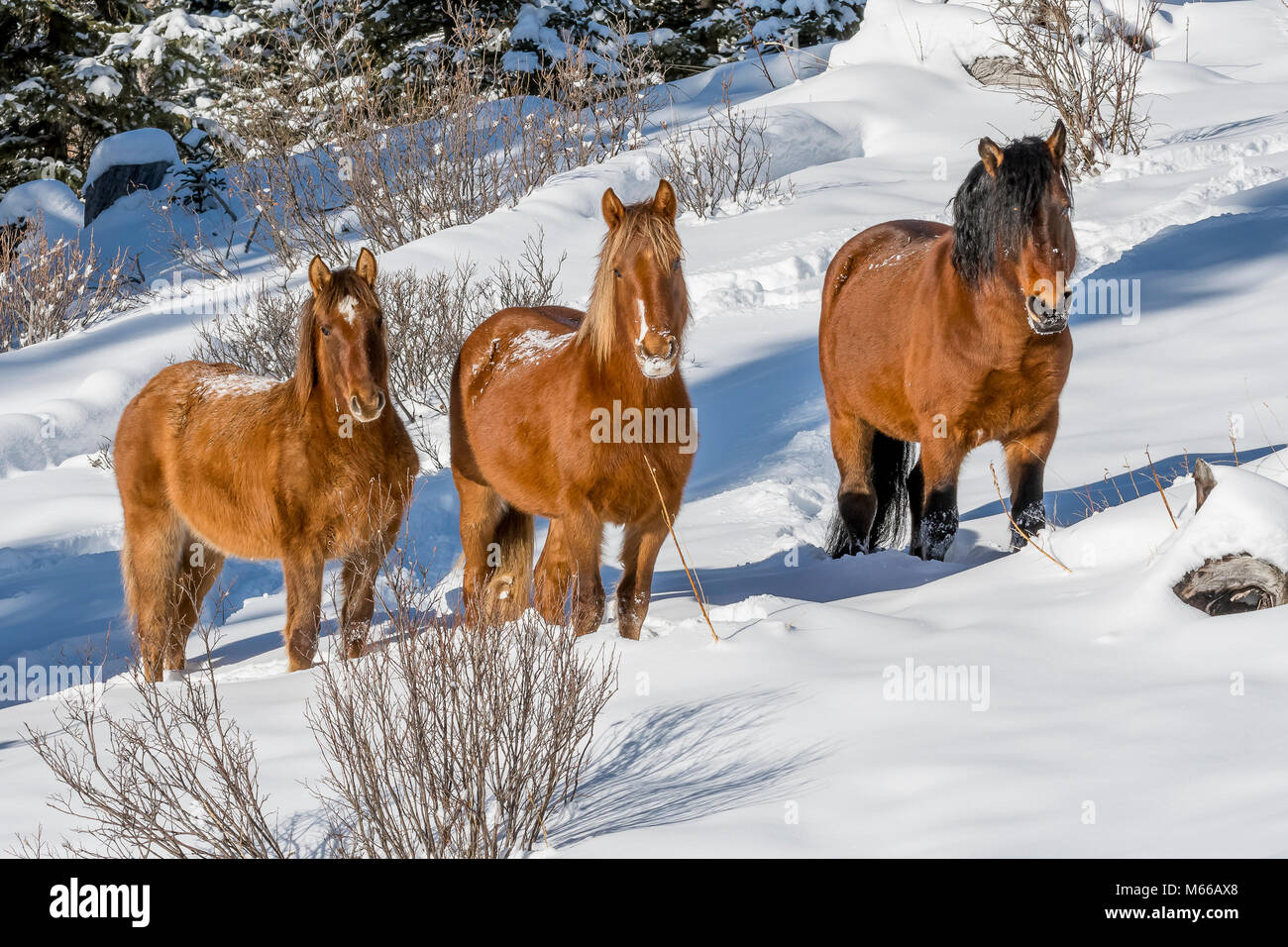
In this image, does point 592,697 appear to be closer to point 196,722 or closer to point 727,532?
point 196,722

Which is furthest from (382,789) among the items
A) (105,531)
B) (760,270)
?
(760,270)

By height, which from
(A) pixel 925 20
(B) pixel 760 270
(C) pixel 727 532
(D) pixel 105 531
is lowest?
(D) pixel 105 531

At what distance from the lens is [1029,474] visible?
20.3ft

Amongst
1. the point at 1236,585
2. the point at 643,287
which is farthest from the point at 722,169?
the point at 1236,585

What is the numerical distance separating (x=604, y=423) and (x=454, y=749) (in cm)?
194

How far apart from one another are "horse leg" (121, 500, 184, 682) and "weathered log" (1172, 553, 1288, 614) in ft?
15.6

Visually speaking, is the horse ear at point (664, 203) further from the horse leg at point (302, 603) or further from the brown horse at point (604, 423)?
the horse leg at point (302, 603)

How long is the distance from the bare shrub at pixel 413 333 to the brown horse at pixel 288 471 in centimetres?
366

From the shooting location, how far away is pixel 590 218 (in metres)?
13.8

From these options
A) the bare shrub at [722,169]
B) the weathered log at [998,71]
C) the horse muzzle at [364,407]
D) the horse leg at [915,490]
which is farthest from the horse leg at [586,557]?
the weathered log at [998,71]

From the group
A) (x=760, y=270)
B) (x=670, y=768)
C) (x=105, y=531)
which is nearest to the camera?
(x=670, y=768)

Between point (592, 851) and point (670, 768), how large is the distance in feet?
1.76

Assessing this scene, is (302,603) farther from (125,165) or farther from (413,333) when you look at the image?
(125,165)

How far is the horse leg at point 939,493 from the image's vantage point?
6219 mm
